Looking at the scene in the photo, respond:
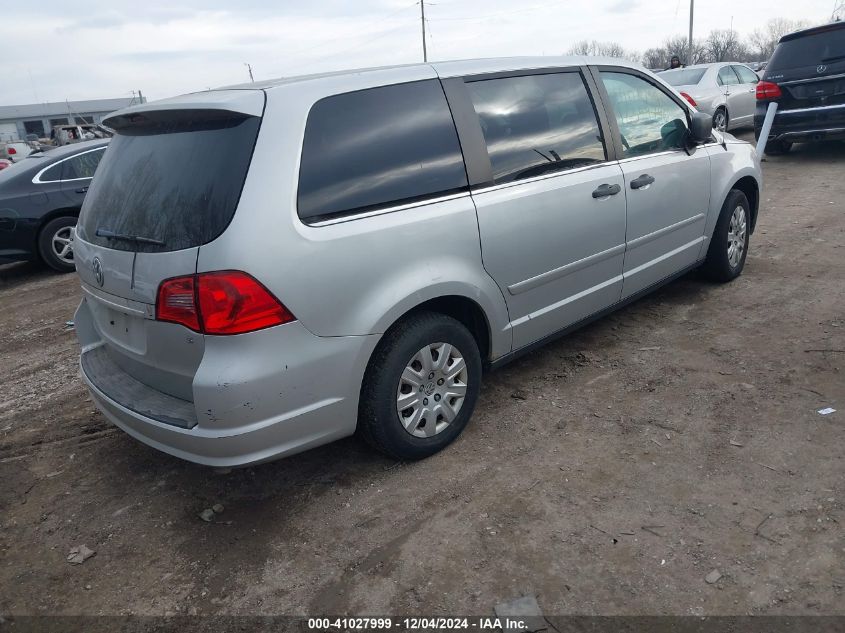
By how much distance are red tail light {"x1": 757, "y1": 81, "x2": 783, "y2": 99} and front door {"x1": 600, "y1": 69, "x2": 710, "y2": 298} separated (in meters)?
6.06

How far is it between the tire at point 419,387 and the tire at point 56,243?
6.62 meters

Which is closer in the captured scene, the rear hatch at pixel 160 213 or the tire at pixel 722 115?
the rear hatch at pixel 160 213

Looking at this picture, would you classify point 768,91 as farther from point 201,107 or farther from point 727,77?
point 201,107

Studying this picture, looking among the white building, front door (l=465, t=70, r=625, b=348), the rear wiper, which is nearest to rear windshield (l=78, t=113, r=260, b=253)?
the rear wiper

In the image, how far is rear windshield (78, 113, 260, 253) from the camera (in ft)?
8.52

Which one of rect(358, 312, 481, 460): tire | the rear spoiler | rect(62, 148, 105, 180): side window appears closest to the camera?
the rear spoiler

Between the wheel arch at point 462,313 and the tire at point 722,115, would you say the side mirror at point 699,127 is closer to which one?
the wheel arch at point 462,313

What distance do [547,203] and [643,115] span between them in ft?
4.40

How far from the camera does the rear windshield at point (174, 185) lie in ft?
8.52

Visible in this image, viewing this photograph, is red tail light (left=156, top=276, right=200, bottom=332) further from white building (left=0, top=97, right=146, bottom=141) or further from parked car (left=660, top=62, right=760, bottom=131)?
white building (left=0, top=97, right=146, bottom=141)

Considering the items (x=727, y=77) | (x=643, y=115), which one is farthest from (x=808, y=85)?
(x=643, y=115)

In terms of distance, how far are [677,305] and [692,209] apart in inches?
30.1

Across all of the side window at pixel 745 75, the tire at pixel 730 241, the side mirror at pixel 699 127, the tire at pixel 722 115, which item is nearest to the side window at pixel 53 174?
the side mirror at pixel 699 127

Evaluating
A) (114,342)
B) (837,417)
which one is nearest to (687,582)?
(837,417)
